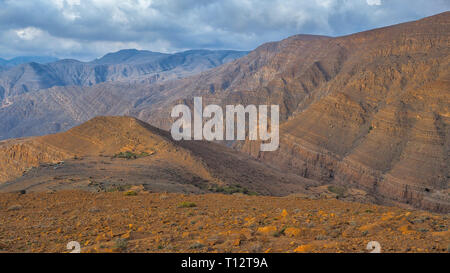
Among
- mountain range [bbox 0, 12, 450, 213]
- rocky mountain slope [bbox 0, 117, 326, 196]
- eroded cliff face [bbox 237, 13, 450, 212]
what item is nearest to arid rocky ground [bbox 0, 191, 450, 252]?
rocky mountain slope [bbox 0, 117, 326, 196]

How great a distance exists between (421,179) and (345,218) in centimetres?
5148

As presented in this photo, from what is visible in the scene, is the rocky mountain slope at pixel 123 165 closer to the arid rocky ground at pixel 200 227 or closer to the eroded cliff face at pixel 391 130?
the arid rocky ground at pixel 200 227

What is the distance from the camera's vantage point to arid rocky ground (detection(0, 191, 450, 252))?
762 centimetres

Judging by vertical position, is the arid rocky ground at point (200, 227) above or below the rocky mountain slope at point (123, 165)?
above

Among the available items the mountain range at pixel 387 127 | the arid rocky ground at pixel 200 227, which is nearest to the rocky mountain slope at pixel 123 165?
the arid rocky ground at pixel 200 227

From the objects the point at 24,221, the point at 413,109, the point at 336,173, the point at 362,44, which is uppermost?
the point at 362,44

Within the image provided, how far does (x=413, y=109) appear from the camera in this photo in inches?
2589

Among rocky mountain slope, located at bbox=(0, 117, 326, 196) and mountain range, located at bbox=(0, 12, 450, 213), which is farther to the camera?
mountain range, located at bbox=(0, 12, 450, 213)

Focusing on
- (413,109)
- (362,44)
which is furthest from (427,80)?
(362,44)

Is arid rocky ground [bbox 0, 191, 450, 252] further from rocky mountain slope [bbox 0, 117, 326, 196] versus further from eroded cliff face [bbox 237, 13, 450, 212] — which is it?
eroded cliff face [bbox 237, 13, 450, 212]

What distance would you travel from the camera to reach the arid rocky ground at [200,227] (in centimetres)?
762

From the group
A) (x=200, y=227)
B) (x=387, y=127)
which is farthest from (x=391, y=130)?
(x=200, y=227)

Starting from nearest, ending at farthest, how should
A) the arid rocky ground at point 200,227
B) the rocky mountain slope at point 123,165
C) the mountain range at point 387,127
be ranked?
the arid rocky ground at point 200,227 → the rocky mountain slope at point 123,165 → the mountain range at point 387,127
